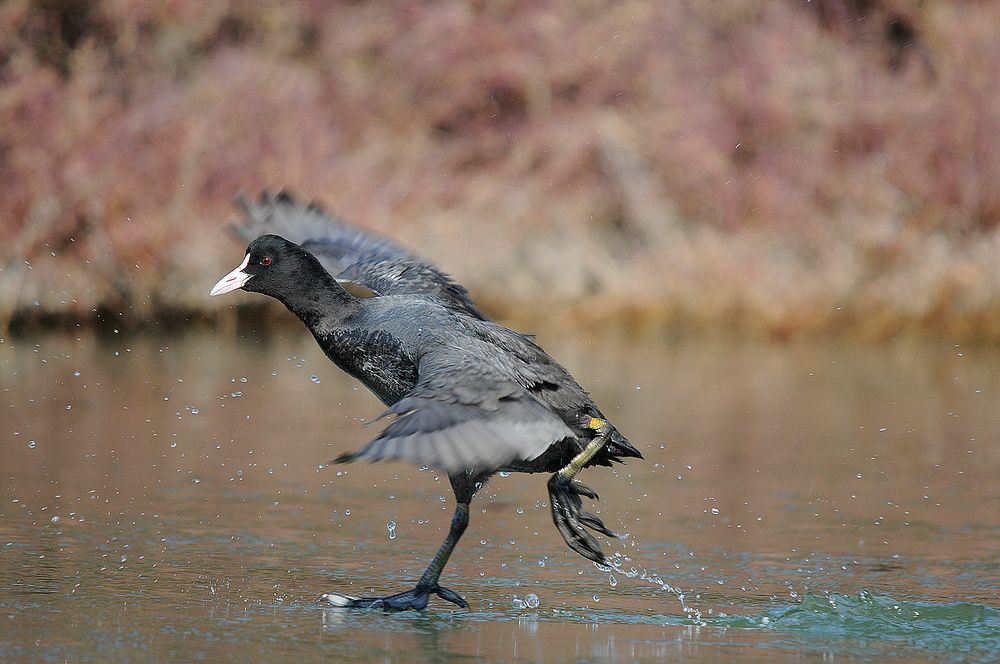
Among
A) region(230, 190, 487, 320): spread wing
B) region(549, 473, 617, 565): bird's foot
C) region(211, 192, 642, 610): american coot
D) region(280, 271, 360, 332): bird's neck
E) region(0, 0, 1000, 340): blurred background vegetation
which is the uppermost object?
region(0, 0, 1000, 340): blurred background vegetation

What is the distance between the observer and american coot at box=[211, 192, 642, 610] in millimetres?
5344

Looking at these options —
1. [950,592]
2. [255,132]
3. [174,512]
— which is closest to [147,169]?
[255,132]

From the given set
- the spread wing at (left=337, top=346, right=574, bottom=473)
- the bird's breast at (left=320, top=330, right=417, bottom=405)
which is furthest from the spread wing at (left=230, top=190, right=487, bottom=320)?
the spread wing at (left=337, top=346, right=574, bottom=473)

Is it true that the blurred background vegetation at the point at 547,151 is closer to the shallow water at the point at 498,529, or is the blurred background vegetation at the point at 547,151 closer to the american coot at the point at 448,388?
the shallow water at the point at 498,529

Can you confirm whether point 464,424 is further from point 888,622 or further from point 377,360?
point 888,622

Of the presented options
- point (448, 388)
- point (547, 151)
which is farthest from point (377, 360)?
point (547, 151)

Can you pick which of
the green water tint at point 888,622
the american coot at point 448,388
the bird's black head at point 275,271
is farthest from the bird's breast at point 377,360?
the green water tint at point 888,622

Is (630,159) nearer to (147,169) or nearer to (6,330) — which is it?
(147,169)

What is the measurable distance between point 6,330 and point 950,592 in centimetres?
1080

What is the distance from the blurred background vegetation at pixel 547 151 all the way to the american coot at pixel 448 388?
29.5 feet

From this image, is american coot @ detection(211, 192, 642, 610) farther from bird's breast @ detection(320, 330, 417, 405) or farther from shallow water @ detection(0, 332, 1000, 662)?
shallow water @ detection(0, 332, 1000, 662)

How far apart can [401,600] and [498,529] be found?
1633mm

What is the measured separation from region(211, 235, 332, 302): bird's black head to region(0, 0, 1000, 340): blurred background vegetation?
8.86 m

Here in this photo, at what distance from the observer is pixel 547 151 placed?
814 inches
